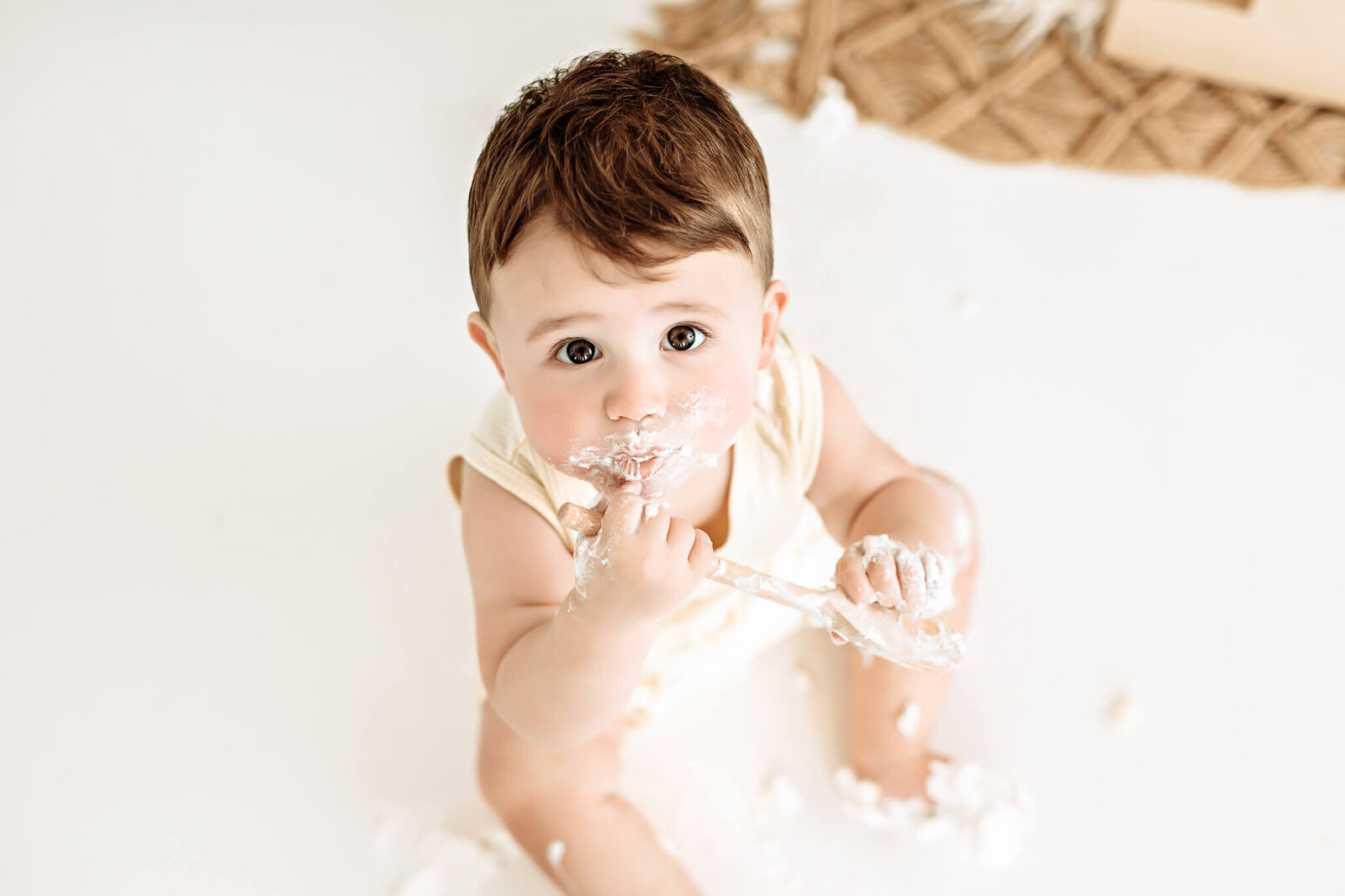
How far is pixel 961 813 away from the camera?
→ 948 mm

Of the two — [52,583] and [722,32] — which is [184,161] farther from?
[722,32]

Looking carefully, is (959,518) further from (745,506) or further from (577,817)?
(577,817)

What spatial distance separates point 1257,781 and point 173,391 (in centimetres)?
108

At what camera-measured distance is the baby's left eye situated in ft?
2.23

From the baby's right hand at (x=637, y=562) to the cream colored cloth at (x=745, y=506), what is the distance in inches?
5.6

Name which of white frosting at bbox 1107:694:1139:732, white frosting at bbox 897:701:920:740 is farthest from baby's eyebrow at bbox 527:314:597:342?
white frosting at bbox 1107:694:1139:732

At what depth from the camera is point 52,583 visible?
110 centimetres

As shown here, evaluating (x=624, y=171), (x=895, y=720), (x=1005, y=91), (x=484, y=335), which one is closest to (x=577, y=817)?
(x=895, y=720)

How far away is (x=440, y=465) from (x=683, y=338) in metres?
0.51

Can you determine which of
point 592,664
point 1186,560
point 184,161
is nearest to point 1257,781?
point 1186,560

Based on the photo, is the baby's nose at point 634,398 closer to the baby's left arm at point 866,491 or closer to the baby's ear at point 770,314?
the baby's ear at point 770,314

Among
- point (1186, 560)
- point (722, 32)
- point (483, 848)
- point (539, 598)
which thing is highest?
point (722, 32)

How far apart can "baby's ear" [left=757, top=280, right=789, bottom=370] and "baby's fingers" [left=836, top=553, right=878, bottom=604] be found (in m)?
0.14

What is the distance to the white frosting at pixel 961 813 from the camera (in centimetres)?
94
